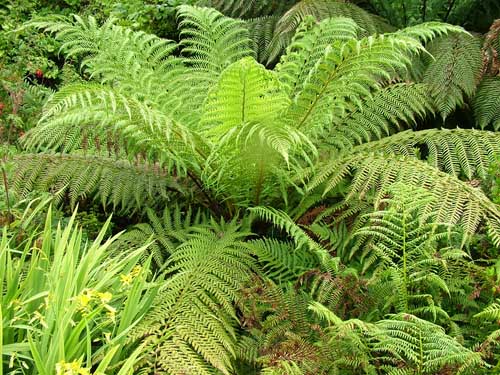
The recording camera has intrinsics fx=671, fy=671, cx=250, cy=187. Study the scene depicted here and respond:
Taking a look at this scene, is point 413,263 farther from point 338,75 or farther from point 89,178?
point 89,178

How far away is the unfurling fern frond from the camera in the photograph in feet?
6.17

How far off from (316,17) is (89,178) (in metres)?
1.39

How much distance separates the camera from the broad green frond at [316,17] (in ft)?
10.8

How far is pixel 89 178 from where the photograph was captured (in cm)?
259

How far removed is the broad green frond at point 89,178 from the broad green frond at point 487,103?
1.49 meters

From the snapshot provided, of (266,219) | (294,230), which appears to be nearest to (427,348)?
(294,230)

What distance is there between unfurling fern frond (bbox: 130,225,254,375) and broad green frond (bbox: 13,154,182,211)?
0.37 meters

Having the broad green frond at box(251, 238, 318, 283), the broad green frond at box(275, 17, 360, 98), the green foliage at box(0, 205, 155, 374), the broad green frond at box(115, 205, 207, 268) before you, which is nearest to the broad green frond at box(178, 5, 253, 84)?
the broad green frond at box(275, 17, 360, 98)

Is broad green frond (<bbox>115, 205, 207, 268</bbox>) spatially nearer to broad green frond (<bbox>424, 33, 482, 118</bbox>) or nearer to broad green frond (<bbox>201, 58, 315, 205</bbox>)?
broad green frond (<bbox>201, 58, 315, 205</bbox>)

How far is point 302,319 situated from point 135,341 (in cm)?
51

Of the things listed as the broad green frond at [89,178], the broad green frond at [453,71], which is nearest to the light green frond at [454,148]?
the broad green frond at [453,71]

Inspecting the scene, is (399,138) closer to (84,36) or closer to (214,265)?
(214,265)

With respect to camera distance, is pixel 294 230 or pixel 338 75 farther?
pixel 338 75

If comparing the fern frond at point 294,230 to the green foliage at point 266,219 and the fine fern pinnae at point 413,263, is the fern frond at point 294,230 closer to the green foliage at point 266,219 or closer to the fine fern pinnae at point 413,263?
the green foliage at point 266,219
